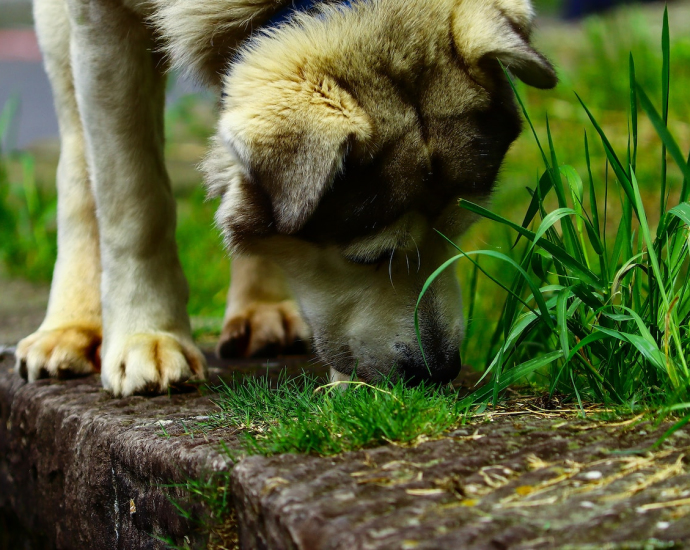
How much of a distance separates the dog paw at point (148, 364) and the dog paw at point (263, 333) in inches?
20.7

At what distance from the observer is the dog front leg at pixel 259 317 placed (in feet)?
10.4

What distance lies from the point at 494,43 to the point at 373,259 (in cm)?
64

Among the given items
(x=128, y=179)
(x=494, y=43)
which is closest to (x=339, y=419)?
(x=494, y=43)

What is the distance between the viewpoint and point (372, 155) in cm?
208

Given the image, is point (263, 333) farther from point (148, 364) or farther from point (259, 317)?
point (148, 364)

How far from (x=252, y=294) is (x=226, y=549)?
1885 millimetres

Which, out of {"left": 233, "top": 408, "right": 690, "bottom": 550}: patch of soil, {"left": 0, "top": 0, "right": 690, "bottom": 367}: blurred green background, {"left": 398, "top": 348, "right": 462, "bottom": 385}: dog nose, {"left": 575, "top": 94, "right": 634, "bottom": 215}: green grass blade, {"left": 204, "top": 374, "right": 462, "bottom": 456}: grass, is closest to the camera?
{"left": 233, "top": 408, "right": 690, "bottom": 550}: patch of soil

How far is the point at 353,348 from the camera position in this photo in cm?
232

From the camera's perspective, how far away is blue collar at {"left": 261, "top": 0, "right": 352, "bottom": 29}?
2.21m

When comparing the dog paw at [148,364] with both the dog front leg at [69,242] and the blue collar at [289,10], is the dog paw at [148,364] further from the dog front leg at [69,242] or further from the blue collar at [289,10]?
the blue collar at [289,10]

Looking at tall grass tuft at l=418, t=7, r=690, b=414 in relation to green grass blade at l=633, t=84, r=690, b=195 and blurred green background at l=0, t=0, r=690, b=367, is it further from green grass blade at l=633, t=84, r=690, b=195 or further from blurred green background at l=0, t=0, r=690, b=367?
blurred green background at l=0, t=0, r=690, b=367

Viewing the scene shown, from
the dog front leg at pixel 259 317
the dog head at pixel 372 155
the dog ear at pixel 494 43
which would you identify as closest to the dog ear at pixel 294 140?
the dog head at pixel 372 155

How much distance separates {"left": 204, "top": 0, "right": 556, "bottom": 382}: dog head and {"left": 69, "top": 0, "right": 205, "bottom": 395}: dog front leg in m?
0.41

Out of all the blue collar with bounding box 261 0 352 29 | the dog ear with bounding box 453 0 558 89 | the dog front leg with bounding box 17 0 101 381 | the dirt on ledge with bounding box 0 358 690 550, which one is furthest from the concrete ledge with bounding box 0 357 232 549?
the dog ear with bounding box 453 0 558 89
